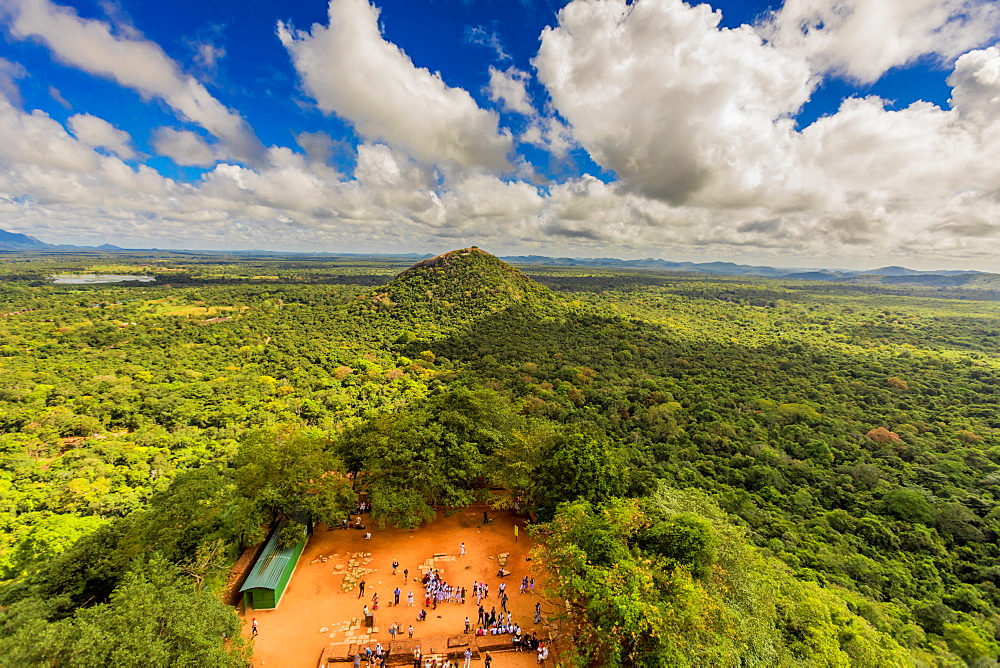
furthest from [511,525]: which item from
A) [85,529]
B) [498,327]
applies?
[498,327]

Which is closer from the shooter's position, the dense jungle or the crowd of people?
the dense jungle

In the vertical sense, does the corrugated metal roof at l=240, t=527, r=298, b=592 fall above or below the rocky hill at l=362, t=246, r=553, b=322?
below

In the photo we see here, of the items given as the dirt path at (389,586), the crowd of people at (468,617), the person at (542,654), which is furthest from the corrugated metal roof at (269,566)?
the person at (542,654)

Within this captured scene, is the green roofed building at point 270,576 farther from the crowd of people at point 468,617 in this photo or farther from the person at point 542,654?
the person at point 542,654

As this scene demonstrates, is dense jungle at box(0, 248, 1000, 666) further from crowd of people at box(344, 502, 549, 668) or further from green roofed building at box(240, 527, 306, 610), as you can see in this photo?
crowd of people at box(344, 502, 549, 668)

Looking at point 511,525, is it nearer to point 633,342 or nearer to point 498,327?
point 498,327

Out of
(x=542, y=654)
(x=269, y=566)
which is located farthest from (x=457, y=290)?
(x=542, y=654)

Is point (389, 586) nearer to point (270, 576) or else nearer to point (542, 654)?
point (270, 576)

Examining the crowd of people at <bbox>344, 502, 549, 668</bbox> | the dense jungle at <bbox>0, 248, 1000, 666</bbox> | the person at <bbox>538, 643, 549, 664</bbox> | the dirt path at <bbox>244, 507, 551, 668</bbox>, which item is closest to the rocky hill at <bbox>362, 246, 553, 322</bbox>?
the dense jungle at <bbox>0, 248, 1000, 666</bbox>
